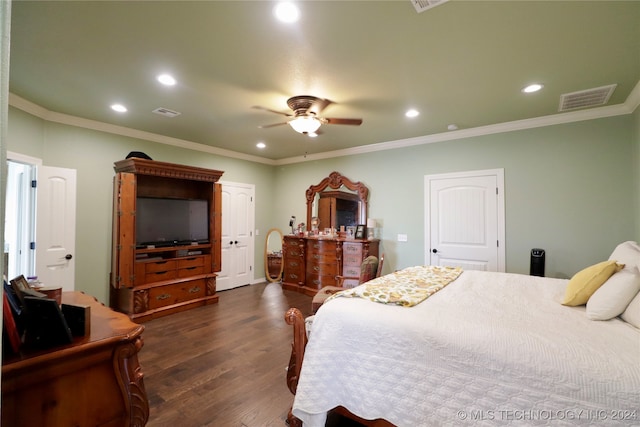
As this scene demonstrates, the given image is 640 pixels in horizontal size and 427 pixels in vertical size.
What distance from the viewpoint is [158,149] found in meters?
4.47

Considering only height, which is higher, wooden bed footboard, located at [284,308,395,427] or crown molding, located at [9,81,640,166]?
crown molding, located at [9,81,640,166]

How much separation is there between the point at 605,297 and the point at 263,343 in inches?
113

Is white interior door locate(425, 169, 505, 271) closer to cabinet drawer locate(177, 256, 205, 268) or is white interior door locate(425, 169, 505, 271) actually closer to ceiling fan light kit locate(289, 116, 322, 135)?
ceiling fan light kit locate(289, 116, 322, 135)

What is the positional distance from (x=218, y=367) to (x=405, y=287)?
73.9 inches

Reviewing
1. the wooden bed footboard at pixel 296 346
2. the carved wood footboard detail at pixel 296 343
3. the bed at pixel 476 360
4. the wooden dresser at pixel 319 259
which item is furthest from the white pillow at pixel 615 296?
the wooden dresser at pixel 319 259

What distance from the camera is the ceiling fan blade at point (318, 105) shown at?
2965mm

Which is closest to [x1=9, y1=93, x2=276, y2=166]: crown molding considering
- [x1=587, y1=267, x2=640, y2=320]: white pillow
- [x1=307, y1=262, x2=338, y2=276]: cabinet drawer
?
[x1=307, y1=262, x2=338, y2=276]: cabinet drawer

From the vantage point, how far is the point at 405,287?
85.5 inches

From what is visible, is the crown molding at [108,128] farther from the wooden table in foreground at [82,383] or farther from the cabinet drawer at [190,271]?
the wooden table in foreground at [82,383]

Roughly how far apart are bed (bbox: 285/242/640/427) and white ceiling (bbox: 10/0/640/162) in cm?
162

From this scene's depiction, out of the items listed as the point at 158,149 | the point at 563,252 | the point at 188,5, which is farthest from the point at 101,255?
the point at 563,252

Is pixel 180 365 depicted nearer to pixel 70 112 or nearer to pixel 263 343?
pixel 263 343

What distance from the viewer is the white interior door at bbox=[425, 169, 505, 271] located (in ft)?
12.6

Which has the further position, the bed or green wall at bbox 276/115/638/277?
green wall at bbox 276/115/638/277
